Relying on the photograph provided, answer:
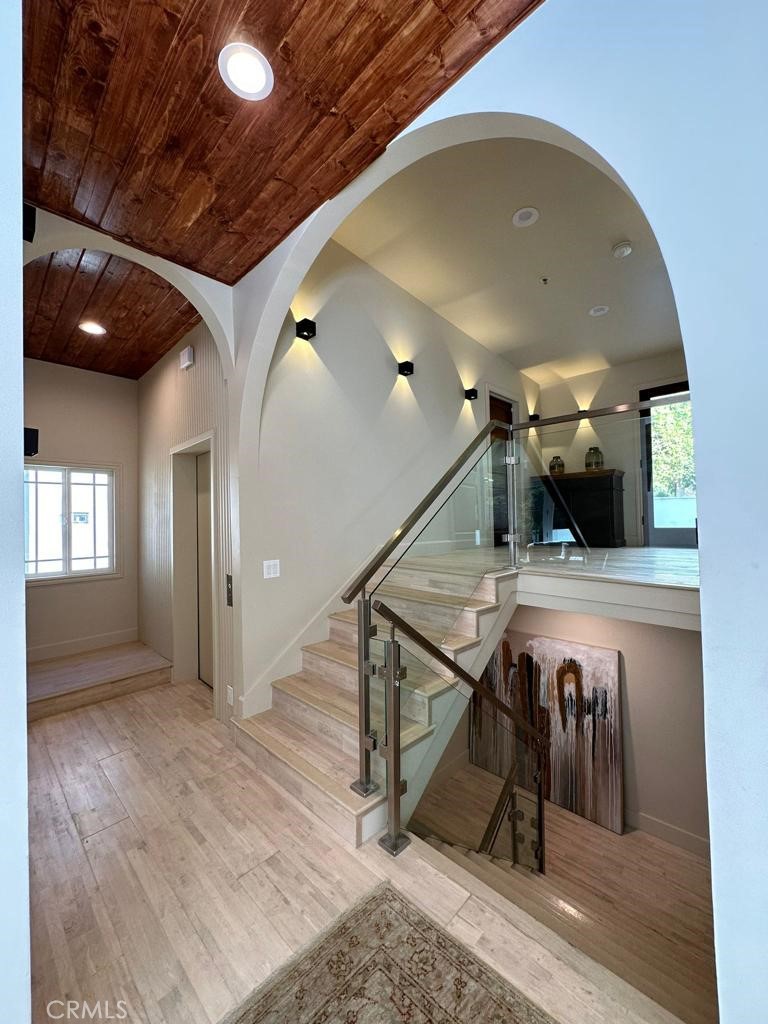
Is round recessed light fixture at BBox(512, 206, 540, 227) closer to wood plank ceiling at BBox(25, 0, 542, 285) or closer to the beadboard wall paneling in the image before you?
wood plank ceiling at BBox(25, 0, 542, 285)

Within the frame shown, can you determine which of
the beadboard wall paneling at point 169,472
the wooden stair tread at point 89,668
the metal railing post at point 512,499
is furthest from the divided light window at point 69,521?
the metal railing post at point 512,499

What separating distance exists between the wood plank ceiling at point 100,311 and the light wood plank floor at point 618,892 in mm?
4088

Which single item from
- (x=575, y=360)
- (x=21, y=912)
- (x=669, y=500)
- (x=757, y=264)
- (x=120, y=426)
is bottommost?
(x=21, y=912)

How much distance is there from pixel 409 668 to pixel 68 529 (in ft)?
15.3

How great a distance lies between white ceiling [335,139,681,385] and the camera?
2.66 m

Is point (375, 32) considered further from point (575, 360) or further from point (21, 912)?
point (575, 360)

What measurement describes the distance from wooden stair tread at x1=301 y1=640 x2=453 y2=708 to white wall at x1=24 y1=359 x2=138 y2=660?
10.5 ft

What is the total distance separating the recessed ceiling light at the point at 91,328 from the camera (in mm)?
3714

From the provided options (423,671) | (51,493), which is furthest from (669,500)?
(51,493)

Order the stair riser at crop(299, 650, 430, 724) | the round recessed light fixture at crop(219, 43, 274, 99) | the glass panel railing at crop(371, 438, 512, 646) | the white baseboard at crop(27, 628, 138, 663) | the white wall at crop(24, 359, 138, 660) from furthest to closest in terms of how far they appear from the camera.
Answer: the white wall at crop(24, 359, 138, 660), the white baseboard at crop(27, 628, 138, 663), the glass panel railing at crop(371, 438, 512, 646), the stair riser at crop(299, 650, 430, 724), the round recessed light fixture at crop(219, 43, 274, 99)

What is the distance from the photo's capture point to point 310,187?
2006mm

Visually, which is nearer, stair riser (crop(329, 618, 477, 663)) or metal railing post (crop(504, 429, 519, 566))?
stair riser (crop(329, 618, 477, 663))

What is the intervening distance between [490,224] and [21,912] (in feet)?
13.4

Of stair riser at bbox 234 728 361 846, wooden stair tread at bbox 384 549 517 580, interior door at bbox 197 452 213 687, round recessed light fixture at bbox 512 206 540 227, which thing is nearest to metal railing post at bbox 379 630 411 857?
stair riser at bbox 234 728 361 846
